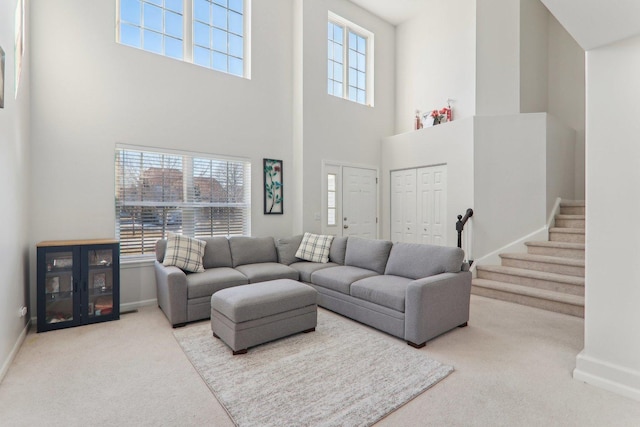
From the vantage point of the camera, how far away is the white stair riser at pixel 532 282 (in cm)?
398

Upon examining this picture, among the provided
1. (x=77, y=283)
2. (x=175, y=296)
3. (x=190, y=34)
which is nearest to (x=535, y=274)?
(x=175, y=296)

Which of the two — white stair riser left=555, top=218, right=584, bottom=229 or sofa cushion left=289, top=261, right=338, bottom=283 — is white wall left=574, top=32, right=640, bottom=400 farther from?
white stair riser left=555, top=218, right=584, bottom=229

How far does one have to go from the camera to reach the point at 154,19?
13.9 ft

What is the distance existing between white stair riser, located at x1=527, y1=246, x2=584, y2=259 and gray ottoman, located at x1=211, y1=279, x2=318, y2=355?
383 cm

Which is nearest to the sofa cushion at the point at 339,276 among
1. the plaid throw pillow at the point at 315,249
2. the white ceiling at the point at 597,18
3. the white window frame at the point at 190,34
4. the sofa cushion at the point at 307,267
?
the sofa cushion at the point at 307,267

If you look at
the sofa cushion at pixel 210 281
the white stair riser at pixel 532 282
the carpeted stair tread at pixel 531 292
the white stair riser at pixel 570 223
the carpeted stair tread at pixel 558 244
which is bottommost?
the carpeted stair tread at pixel 531 292

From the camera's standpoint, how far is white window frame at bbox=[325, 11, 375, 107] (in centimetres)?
604

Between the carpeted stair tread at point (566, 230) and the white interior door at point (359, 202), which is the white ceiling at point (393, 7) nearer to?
the white interior door at point (359, 202)

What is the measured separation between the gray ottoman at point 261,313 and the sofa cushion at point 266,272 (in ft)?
2.45

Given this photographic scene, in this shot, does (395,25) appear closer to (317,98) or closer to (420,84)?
(420,84)

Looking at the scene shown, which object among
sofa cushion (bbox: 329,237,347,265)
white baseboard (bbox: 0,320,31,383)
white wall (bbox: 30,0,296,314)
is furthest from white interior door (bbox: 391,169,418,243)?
white baseboard (bbox: 0,320,31,383)

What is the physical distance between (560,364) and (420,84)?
5.50m

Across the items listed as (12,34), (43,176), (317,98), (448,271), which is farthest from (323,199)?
(12,34)

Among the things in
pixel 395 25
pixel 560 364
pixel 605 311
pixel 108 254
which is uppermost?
pixel 395 25
